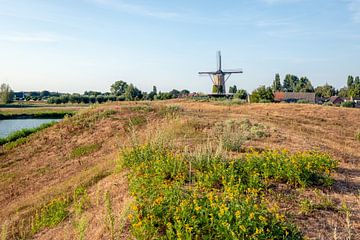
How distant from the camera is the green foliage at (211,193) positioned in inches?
143

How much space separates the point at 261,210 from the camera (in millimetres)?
3865

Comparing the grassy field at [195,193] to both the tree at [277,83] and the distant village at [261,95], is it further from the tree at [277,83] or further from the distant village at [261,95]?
the tree at [277,83]

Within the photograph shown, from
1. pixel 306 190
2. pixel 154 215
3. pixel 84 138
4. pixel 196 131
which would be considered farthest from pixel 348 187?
pixel 84 138

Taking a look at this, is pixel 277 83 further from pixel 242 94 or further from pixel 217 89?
pixel 242 94

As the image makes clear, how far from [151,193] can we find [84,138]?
9.47 metres

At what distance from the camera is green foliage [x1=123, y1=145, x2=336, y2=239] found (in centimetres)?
363

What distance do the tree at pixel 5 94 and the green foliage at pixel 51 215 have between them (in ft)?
245

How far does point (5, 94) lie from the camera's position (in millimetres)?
73625

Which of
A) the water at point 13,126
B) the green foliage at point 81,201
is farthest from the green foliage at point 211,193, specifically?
the water at point 13,126

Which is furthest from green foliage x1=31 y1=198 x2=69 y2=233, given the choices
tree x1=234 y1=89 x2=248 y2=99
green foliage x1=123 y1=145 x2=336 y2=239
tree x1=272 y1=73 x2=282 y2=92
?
tree x1=272 y1=73 x2=282 y2=92

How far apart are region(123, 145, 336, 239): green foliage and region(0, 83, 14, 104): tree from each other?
75.0m

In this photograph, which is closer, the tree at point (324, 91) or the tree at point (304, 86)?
the tree at point (324, 91)

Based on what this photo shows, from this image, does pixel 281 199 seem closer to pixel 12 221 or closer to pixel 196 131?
pixel 12 221

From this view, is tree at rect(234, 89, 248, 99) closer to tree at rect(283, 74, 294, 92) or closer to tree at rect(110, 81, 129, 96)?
tree at rect(110, 81, 129, 96)
